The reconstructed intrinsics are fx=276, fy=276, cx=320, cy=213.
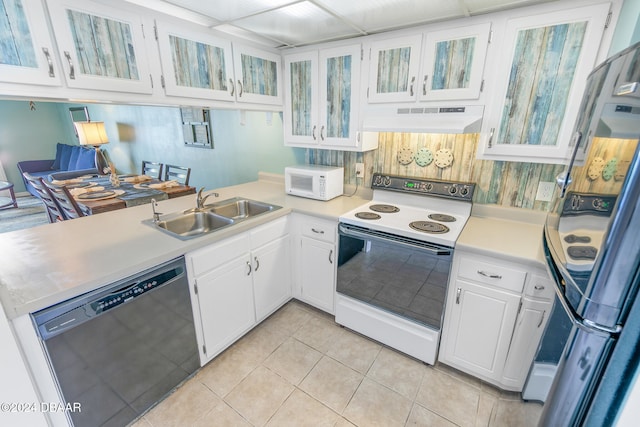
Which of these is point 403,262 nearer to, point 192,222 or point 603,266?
point 603,266

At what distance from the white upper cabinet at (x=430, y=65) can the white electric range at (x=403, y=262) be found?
0.63 m

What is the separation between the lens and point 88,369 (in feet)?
4.05

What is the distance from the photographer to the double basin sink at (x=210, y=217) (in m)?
1.92

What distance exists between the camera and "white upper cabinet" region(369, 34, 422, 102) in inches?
71.1

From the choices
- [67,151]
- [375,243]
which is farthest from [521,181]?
[67,151]

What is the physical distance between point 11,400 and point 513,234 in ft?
7.96

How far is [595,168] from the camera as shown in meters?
0.82

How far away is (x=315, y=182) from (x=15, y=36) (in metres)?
1.79

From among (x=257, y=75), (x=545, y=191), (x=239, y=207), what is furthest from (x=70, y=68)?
(x=545, y=191)

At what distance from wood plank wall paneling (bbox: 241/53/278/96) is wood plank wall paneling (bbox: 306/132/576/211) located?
101 cm

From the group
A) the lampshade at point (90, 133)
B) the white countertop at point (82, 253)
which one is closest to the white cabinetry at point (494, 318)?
the white countertop at point (82, 253)

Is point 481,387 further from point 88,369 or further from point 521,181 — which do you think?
point 88,369

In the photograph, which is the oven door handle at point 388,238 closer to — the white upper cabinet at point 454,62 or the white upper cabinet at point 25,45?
the white upper cabinet at point 454,62

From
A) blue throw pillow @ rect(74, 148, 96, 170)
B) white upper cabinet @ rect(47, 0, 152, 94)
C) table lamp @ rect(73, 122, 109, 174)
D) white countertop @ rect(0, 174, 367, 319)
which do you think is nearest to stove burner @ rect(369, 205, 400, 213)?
white countertop @ rect(0, 174, 367, 319)
